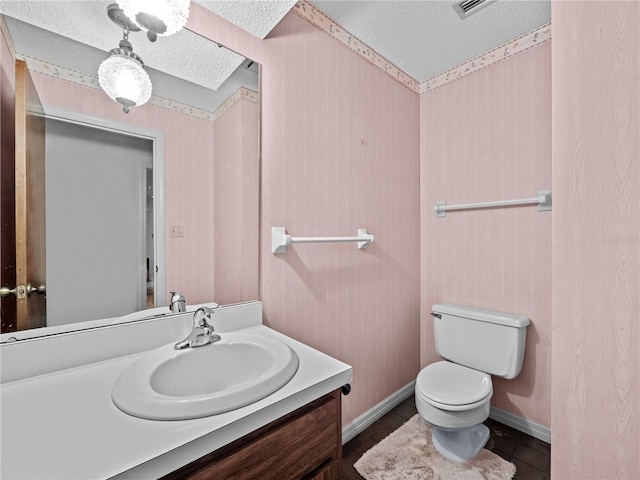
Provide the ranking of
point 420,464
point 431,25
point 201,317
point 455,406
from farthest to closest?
point 431,25 < point 420,464 < point 455,406 < point 201,317

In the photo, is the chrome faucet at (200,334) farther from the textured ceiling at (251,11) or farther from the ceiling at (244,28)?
the textured ceiling at (251,11)

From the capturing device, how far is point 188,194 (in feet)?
3.72

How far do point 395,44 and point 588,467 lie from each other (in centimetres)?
214

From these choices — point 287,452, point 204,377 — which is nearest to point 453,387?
point 287,452

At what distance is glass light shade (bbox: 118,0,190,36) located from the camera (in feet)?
3.14

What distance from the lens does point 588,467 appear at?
1.04 m

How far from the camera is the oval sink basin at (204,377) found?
0.63m

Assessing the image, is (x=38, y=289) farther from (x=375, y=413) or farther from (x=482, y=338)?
(x=482, y=338)

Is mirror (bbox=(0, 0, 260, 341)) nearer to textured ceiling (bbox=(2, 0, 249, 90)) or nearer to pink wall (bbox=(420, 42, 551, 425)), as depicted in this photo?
textured ceiling (bbox=(2, 0, 249, 90))

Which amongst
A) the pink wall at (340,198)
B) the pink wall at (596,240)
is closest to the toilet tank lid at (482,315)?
the pink wall at (340,198)

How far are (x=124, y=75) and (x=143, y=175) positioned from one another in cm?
34

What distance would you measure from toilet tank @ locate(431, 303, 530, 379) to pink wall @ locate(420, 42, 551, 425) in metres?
0.14

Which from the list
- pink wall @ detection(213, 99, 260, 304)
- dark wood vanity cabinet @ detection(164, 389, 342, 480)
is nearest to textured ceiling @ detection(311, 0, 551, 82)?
pink wall @ detection(213, 99, 260, 304)

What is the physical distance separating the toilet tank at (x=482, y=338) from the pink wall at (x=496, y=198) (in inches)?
5.6
